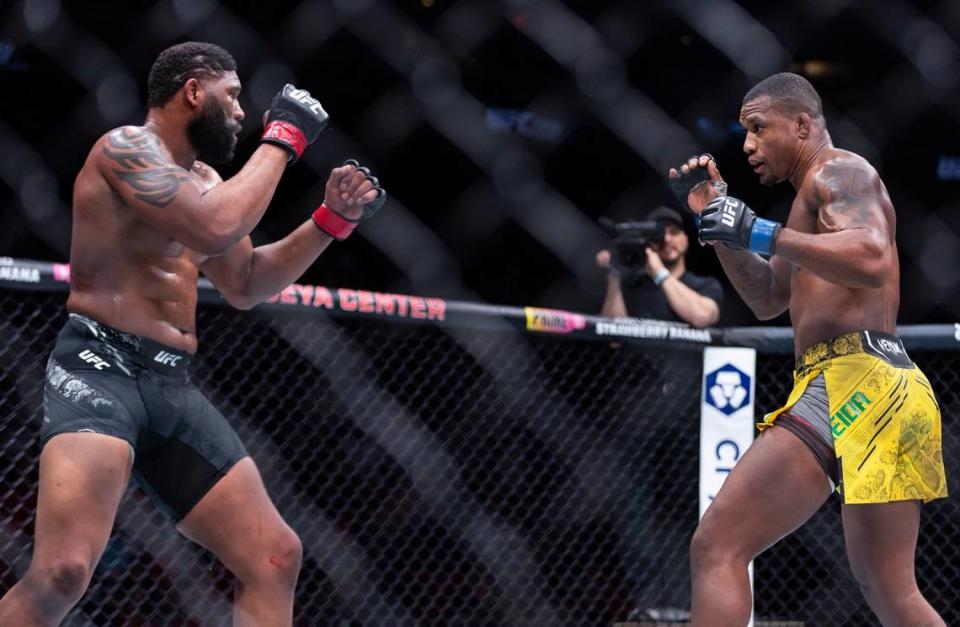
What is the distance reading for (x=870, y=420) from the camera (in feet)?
7.78

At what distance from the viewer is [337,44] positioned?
5781mm

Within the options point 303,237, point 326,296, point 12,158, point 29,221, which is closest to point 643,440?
point 326,296

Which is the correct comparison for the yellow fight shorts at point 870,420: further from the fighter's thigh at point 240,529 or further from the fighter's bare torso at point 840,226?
the fighter's thigh at point 240,529

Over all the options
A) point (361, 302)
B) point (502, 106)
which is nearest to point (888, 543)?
point (361, 302)

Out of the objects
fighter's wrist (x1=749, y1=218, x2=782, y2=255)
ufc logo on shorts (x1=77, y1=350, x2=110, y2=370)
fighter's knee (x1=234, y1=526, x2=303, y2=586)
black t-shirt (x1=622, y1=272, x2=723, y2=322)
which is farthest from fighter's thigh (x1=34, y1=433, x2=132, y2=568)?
black t-shirt (x1=622, y1=272, x2=723, y2=322)

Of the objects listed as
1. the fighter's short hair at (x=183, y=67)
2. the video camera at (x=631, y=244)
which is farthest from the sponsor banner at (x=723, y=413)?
the fighter's short hair at (x=183, y=67)

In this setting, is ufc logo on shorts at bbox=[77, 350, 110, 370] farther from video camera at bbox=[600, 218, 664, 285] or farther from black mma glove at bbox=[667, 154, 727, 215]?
video camera at bbox=[600, 218, 664, 285]

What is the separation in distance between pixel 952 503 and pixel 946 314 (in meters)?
3.15

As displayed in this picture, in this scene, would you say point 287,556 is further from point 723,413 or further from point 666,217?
point 666,217

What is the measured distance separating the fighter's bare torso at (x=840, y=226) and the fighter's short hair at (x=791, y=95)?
10cm

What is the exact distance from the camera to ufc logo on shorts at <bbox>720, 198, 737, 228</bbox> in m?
2.33

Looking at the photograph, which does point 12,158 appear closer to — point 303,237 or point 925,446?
point 303,237

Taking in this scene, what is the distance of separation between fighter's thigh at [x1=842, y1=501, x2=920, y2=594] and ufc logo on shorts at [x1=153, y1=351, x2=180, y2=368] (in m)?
1.34

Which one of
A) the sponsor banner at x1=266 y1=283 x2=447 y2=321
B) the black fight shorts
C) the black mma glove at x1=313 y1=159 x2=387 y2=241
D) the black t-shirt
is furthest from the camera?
the black t-shirt
